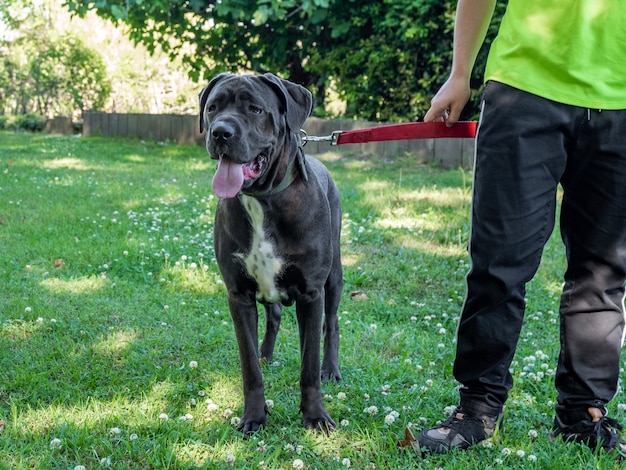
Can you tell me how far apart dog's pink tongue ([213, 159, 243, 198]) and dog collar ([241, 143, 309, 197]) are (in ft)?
0.48

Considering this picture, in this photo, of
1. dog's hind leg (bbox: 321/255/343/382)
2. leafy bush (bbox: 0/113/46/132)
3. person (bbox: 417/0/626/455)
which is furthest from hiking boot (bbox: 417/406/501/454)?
leafy bush (bbox: 0/113/46/132)

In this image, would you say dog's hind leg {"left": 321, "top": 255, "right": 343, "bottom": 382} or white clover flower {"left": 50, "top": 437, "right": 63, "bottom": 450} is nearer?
white clover flower {"left": 50, "top": 437, "right": 63, "bottom": 450}

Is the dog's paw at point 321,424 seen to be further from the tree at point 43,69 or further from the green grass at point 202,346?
the tree at point 43,69

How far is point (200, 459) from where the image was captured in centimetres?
284

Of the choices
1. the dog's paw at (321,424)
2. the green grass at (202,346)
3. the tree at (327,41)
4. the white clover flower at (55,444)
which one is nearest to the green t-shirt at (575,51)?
the green grass at (202,346)

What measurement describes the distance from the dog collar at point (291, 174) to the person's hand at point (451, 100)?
1.96 feet

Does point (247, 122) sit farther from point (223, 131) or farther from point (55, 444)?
point (55, 444)

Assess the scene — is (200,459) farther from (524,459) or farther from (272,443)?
(524,459)

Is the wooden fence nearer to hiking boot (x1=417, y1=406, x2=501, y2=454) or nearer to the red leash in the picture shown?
the red leash

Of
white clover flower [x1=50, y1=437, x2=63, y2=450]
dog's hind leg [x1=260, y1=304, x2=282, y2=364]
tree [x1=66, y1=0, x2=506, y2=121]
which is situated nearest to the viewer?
white clover flower [x1=50, y1=437, x2=63, y2=450]

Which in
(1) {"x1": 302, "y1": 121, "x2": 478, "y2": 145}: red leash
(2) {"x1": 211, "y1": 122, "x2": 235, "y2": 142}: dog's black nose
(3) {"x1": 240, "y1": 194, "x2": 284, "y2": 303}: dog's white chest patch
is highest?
(1) {"x1": 302, "y1": 121, "x2": 478, "y2": 145}: red leash

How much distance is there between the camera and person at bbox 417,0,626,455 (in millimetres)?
2602

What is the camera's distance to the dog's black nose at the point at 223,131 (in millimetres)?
2926

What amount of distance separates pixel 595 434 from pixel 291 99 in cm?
188
